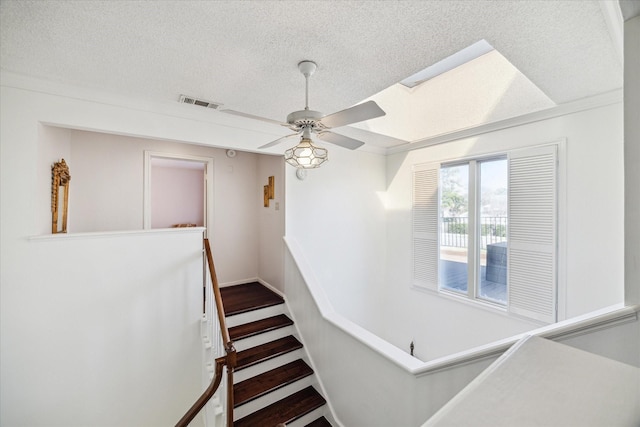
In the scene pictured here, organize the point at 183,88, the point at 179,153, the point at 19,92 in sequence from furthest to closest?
the point at 179,153 < the point at 183,88 < the point at 19,92

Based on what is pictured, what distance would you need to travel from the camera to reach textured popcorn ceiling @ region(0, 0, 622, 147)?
1.43m

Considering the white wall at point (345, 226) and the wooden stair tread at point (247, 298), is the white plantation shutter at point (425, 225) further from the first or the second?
the wooden stair tread at point (247, 298)

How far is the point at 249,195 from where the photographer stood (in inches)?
174

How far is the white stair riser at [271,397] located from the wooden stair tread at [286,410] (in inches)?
1.2

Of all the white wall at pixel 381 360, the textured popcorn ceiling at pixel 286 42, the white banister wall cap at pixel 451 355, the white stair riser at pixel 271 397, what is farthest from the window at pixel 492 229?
the white stair riser at pixel 271 397

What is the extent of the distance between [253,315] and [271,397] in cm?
95

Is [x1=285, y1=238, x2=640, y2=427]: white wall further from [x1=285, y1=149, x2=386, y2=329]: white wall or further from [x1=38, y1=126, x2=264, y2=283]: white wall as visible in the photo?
[x1=38, y1=126, x2=264, y2=283]: white wall

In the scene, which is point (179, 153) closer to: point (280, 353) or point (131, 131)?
point (131, 131)

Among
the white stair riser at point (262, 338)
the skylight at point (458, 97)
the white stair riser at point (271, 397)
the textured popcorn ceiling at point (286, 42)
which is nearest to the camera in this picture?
the textured popcorn ceiling at point (286, 42)

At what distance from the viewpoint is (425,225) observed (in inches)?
153

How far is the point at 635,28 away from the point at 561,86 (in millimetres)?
2072

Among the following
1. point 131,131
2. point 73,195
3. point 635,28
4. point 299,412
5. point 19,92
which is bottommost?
point 299,412

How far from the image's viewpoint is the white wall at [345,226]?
12.0 ft

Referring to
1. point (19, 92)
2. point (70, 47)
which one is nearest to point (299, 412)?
point (70, 47)
